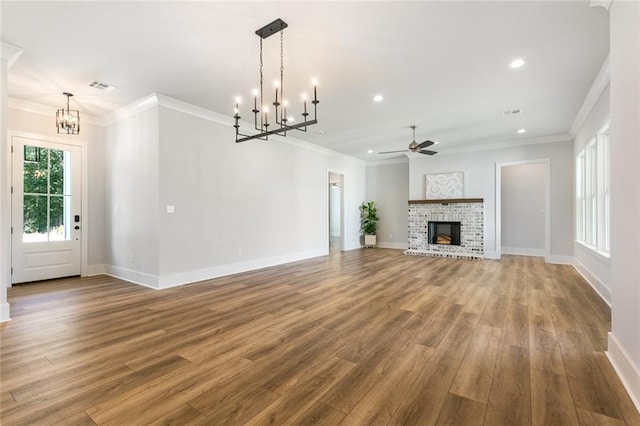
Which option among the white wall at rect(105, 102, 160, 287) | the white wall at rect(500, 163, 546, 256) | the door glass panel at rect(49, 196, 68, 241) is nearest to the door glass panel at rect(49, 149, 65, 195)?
the door glass panel at rect(49, 196, 68, 241)

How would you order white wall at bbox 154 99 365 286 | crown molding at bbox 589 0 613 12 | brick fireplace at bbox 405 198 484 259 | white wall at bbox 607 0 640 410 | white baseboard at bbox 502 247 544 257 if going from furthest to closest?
white baseboard at bbox 502 247 544 257 → brick fireplace at bbox 405 198 484 259 → white wall at bbox 154 99 365 286 → crown molding at bbox 589 0 613 12 → white wall at bbox 607 0 640 410

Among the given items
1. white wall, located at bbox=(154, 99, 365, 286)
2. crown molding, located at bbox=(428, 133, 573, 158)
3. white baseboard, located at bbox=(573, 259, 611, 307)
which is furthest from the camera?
crown molding, located at bbox=(428, 133, 573, 158)

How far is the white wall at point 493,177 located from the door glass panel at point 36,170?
8.50 metres

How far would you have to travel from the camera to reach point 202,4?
2.54 meters

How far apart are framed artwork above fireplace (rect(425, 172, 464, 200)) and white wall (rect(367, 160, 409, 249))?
3.43 ft

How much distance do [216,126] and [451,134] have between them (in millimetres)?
5163

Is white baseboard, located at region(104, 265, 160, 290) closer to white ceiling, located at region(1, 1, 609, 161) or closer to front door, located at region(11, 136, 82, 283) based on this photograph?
front door, located at region(11, 136, 82, 283)

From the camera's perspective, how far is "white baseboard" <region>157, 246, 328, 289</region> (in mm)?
4643

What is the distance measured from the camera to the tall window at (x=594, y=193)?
14.0ft

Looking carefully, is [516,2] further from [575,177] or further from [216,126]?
[575,177]

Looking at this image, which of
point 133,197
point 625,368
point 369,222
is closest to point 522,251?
point 369,222

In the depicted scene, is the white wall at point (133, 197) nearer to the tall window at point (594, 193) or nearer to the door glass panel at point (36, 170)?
the door glass panel at point (36, 170)

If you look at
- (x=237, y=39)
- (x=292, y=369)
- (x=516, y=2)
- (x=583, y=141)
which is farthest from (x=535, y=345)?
(x=583, y=141)

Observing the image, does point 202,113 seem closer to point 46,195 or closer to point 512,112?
point 46,195
